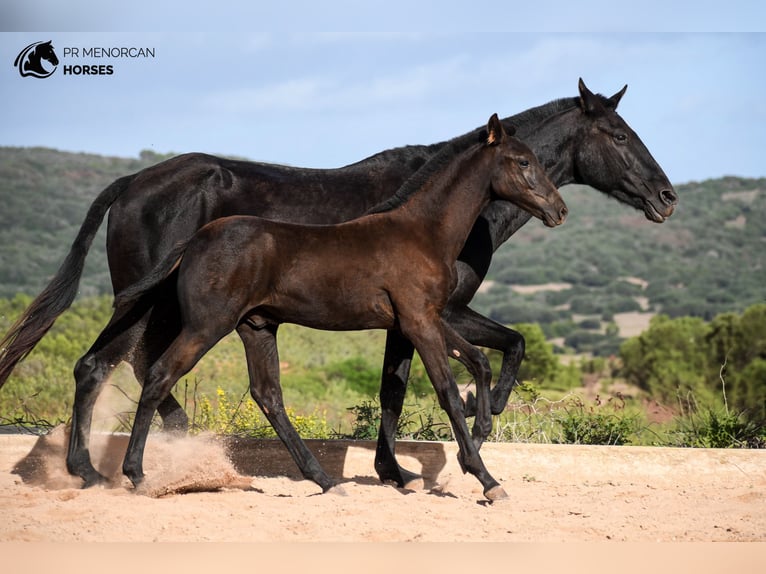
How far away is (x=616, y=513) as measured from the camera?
6230mm

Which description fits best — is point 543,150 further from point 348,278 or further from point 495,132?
point 348,278

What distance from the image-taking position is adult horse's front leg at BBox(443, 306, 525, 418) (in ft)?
24.1

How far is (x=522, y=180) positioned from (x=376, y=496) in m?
2.28

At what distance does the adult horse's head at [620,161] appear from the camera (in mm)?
7820

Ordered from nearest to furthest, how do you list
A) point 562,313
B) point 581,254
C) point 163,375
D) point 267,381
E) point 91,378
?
1. point 163,375
2. point 267,381
3. point 91,378
4. point 562,313
5. point 581,254

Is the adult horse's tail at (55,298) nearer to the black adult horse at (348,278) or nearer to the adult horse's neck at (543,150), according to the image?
the black adult horse at (348,278)

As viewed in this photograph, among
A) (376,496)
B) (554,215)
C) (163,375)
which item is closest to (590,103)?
(554,215)

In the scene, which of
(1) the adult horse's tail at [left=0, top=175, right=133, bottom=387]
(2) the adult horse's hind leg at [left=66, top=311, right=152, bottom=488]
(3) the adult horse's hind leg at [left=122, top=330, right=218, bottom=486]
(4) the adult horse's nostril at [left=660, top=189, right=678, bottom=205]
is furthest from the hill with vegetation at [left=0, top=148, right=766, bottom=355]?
(3) the adult horse's hind leg at [left=122, top=330, right=218, bottom=486]

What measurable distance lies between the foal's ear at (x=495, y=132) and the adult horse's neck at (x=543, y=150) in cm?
95

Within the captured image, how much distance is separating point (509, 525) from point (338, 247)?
2.02m

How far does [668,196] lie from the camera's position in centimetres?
783

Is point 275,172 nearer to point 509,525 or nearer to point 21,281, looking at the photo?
point 509,525

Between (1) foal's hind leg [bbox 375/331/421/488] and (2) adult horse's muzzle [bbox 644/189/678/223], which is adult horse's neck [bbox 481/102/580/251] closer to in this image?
(2) adult horse's muzzle [bbox 644/189/678/223]

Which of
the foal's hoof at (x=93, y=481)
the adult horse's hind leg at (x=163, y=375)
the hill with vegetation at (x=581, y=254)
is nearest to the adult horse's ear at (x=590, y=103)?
the adult horse's hind leg at (x=163, y=375)
